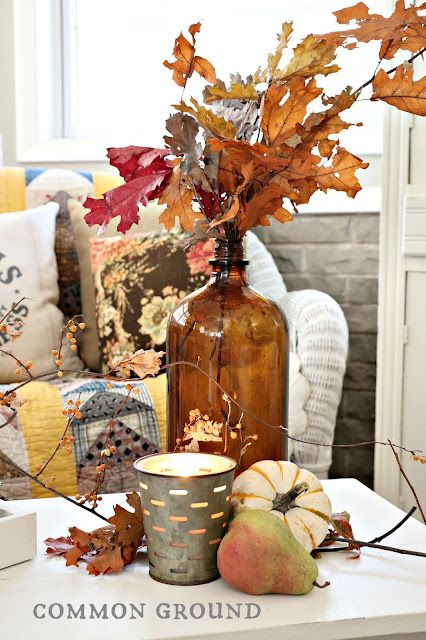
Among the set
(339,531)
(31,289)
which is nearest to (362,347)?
(31,289)

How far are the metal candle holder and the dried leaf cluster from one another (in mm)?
258

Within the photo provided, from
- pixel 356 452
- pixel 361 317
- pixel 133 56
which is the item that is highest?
pixel 133 56

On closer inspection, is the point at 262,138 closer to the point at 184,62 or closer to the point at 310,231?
the point at 184,62

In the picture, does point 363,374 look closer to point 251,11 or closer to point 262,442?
point 251,11

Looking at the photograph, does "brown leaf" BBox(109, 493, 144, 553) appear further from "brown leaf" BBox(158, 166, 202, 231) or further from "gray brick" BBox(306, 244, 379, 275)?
"gray brick" BBox(306, 244, 379, 275)

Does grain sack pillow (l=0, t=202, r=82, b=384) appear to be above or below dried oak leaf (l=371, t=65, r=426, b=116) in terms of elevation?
below

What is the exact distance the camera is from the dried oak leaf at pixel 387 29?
2.77 feet

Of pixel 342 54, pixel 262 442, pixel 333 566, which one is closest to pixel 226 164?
pixel 262 442

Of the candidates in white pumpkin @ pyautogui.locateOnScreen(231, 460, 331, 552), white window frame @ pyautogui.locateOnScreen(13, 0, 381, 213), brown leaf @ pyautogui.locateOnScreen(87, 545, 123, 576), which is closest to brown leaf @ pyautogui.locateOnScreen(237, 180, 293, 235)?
white pumpkin @ pyautogui.locateOnScreen(231, 460, 331, 552)

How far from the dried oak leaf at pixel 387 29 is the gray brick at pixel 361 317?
1625 millimetres

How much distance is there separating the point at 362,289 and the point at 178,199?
1651 mm

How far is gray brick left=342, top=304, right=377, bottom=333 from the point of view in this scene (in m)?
2.46

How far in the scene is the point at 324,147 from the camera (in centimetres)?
87

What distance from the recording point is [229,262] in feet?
3.03
